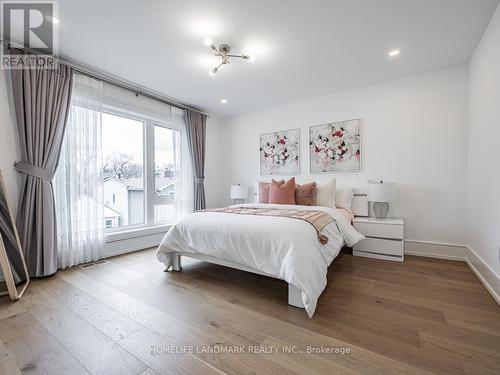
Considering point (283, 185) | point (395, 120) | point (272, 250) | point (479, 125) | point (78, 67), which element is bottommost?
point (272, 250)

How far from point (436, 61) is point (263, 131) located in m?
2.62

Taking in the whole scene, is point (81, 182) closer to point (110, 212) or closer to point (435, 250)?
point (110, 212)

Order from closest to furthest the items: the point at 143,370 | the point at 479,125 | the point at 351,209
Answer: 1. the point at 143,370
2. the point at 479,125
3. the point at 351,209

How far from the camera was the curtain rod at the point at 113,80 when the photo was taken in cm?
252

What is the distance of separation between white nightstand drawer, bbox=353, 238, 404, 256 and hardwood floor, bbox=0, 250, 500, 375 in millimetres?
436

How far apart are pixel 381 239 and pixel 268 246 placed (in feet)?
6.11

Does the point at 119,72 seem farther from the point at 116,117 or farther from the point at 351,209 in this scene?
the point at 351,209

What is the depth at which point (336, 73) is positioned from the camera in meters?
2.91

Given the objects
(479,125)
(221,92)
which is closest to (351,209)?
(479,125)

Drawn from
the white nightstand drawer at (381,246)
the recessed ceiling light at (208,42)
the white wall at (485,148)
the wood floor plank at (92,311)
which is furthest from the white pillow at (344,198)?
the wood floor plank at (92,311)

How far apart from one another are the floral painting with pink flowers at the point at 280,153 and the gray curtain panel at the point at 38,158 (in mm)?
3035

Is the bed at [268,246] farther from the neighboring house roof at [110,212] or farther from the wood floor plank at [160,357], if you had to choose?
the neighboring house roof at [110,212]

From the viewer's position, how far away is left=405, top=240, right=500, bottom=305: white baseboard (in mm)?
1880

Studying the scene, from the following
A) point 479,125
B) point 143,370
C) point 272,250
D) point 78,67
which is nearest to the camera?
point 143,370
